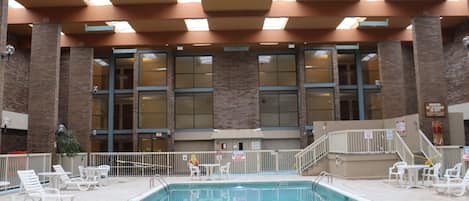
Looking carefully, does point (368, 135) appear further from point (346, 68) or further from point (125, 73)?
point (125, 73)

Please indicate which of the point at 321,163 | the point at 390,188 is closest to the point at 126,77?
the point at 321,163

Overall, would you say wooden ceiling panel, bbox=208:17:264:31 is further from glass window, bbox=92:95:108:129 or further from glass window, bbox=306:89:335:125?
glass window, bbox=92:95:108:129

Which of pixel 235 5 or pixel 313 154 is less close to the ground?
pixel 235 5

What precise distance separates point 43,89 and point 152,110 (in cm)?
909

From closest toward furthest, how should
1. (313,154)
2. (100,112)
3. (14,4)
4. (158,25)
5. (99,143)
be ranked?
(14,4) < (313,154) < (158,25) < (99,143) < (100,112)

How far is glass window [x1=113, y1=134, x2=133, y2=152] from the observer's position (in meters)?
26.3

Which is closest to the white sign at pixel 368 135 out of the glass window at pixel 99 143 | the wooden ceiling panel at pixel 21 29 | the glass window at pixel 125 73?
the glass window at pixel 125 73

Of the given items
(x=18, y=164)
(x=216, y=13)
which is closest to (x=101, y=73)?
(x=216, y=13)

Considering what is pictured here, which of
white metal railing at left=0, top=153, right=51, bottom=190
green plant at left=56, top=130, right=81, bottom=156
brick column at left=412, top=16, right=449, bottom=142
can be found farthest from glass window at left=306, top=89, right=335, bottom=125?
white metal railing at left=0, top=153, right=51, bottom=190

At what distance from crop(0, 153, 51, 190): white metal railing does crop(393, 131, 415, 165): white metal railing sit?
43.1ft

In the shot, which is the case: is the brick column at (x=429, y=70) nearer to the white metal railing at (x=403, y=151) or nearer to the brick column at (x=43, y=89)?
the white metal railing at (x=403, y=151)

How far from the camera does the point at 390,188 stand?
44.3 feet

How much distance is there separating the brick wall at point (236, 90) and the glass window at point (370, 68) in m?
6.72

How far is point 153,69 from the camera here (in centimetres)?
2634
